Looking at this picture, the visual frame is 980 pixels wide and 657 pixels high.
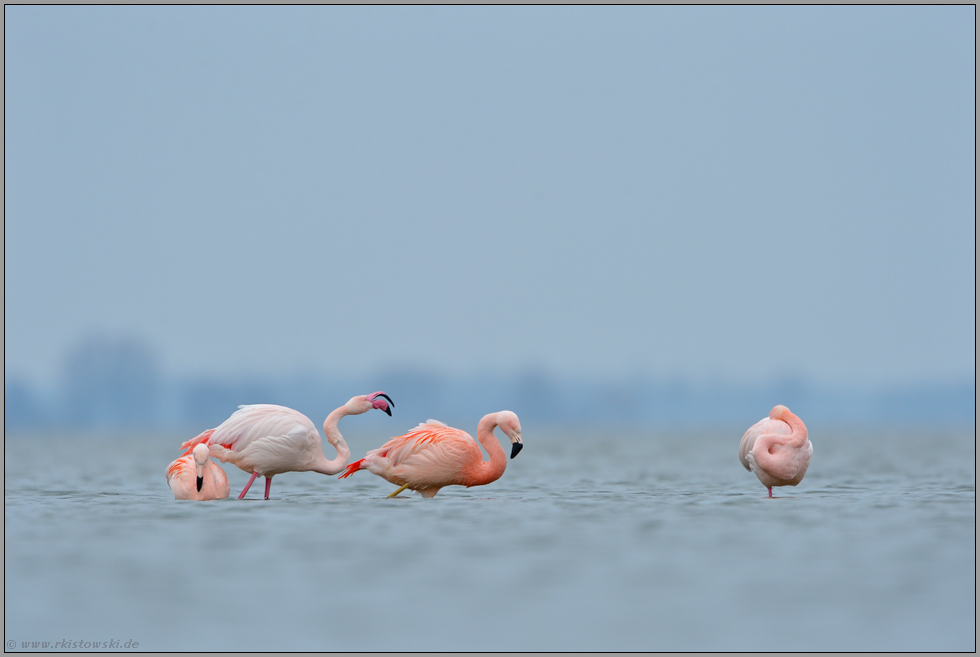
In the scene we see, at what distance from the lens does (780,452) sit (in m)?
11.6

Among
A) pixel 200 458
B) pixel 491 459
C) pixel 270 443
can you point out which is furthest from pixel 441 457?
pixel 200 458

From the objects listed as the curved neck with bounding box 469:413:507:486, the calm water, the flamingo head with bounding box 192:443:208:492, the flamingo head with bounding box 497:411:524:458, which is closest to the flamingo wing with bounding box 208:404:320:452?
the flamingo head with bounding box 192:443:208:492

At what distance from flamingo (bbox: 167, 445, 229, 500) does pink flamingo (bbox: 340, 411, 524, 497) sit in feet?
4.31

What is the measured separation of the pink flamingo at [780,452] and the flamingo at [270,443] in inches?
147

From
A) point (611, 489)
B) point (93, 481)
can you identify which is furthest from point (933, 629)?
point (93, 481)

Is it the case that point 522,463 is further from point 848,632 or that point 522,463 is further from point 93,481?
point 848,632

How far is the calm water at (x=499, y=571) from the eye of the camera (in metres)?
6.01

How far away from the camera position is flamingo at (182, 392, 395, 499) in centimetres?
1152

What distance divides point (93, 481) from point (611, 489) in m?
6.87

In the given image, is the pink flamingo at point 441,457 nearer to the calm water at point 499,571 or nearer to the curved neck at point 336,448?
the curved neck at point 336,448

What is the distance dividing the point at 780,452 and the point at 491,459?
2904 mm

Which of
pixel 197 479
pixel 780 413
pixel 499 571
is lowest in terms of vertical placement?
pixel 499 571

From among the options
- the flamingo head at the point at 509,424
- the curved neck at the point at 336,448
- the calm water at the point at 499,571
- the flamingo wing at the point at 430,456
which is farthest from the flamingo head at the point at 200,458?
the flamingo head at the point at 509,424

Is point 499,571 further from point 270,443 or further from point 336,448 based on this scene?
point 336,448
